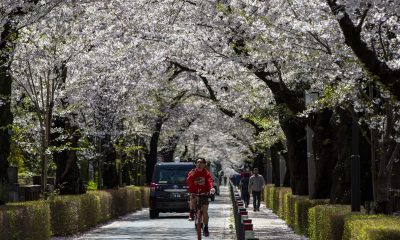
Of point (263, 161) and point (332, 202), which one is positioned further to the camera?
point (263, 161)

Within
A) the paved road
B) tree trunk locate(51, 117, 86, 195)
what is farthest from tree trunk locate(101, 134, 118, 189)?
tree trunk locate(51, 117, 86, 195)

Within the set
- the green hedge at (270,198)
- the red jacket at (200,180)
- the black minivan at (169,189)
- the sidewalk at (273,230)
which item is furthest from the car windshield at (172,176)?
the red jacket at (200,180)

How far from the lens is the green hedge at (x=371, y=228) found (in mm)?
9969

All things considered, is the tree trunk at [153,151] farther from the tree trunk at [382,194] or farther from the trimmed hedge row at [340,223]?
the tree trunk at [382,194]

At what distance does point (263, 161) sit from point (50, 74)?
49.3 meters

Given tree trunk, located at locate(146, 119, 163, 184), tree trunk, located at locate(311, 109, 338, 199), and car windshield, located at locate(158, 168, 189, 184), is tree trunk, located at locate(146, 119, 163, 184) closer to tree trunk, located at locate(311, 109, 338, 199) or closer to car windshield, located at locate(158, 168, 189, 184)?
car windshield, located at locate(158, 168, 189, 184)

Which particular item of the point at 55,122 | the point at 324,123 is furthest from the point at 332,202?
the point at 55,122

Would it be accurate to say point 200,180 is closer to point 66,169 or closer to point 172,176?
point 66,169

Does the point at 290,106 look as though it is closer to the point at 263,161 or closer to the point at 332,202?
the point at 332,202

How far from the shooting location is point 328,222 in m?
14.7

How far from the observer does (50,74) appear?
25.0m

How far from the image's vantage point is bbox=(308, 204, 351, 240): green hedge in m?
13.8

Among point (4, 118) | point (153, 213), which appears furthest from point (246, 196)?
point (4, 118)

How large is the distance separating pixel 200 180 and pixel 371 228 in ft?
33.7
